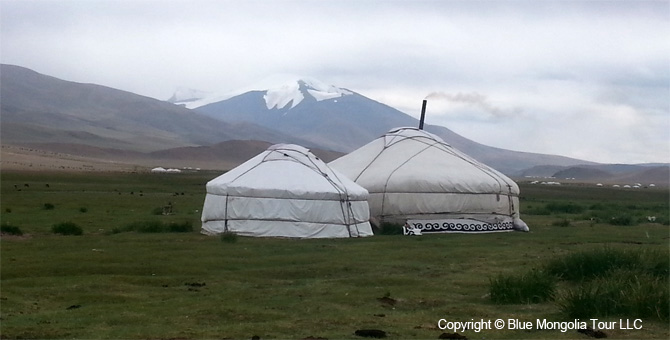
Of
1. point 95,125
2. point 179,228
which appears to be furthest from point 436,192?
point 95,125

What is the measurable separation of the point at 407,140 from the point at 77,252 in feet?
39.6

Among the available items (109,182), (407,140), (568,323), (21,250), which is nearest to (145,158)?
(109,182)

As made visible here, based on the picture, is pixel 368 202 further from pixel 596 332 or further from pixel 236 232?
pixel 596 332

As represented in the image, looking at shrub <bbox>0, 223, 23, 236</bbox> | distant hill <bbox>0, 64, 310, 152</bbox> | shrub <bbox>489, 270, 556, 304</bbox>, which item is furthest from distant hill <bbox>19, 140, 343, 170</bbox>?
shrub <bbox>489, 270, 556, 304</bbox>

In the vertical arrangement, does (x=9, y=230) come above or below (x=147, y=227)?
below

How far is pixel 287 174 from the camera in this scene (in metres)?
21.4

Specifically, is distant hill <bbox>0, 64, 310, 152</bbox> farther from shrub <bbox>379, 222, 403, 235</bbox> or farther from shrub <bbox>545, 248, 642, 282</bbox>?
shrub <bbox>545, 248, 642, 282</bbox>

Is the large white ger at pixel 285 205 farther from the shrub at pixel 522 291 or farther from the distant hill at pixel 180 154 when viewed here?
the distant hill at pixel 180 154

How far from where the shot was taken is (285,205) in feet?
67.8

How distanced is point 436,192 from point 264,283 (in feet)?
35.8

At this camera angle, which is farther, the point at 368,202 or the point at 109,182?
the point at 109,182

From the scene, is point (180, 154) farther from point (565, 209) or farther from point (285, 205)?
point (285, 205)

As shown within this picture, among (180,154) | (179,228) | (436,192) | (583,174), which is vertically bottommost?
(179,228)

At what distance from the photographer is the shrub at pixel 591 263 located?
12.0 metres
